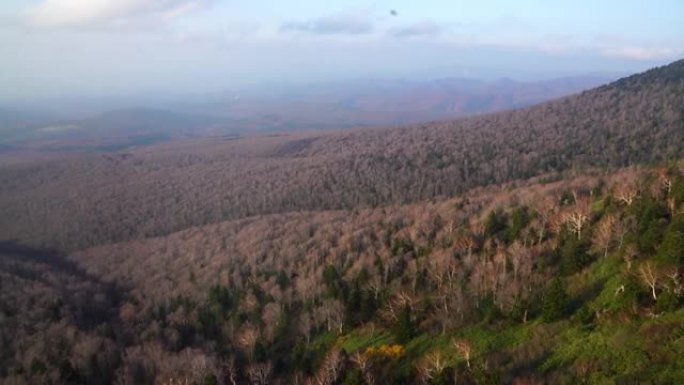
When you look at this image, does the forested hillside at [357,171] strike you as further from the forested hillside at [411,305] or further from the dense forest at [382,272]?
the forested hillside at [411,305]

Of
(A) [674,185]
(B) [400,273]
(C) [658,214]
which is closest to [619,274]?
(C) [658,214]

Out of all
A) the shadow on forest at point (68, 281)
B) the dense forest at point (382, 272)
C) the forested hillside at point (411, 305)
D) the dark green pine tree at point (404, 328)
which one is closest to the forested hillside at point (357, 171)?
the dense forest at point (382, 272)

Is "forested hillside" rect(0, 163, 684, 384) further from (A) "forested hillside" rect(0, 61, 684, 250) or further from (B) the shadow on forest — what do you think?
(A) "forested hillside" rect(0, 61, 684, 250)

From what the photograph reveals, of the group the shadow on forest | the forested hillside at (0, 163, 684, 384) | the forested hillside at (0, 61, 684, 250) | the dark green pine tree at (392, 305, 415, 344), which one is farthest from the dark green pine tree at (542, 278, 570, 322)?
the forested hillside at (0, 61, 684, 250)

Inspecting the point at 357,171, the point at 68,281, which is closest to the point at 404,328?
the point at 68,281

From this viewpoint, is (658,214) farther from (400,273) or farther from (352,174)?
(352,174)

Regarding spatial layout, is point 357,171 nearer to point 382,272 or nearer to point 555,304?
point 382,272

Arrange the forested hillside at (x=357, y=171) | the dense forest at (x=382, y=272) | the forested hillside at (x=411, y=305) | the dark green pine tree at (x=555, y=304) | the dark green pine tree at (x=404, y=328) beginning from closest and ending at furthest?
1. the forested hillside at (x=411, y=305)
2. the dense forest at (x=382, y=272)
3. the dark green pine tree at (x=555, y=304)
4. the dark green pine tree at (x=404, y=328)
5. the forested hillside at (x=357, y=171)
